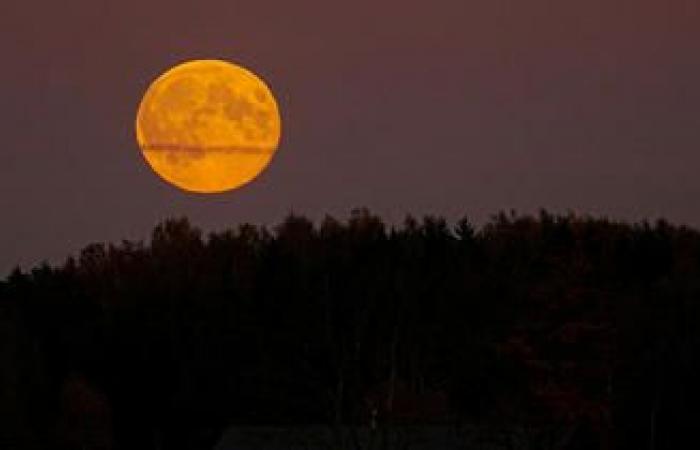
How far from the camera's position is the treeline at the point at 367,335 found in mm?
78125

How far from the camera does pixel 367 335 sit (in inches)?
3509

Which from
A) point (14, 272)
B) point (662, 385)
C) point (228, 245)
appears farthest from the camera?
point (228, 245)

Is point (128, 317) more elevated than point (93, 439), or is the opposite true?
point (128, 317)

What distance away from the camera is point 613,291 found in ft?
285

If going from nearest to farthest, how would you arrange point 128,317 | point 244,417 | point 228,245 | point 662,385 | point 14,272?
point 662,385, point 244,417, point 128,317, point 14,272, point 228,245

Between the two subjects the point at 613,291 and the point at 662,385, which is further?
the point at 613,291

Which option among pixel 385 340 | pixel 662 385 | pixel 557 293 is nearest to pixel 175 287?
pixel 385 340

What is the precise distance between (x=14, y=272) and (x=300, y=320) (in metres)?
16.2

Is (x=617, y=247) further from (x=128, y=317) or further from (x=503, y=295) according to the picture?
(x=128, y=317)

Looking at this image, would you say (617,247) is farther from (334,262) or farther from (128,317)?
(128,317)

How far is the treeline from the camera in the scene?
78125 mm

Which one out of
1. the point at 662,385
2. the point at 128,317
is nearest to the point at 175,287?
the point at 128,317

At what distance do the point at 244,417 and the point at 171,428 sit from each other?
11.3ft

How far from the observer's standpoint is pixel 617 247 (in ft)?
301
